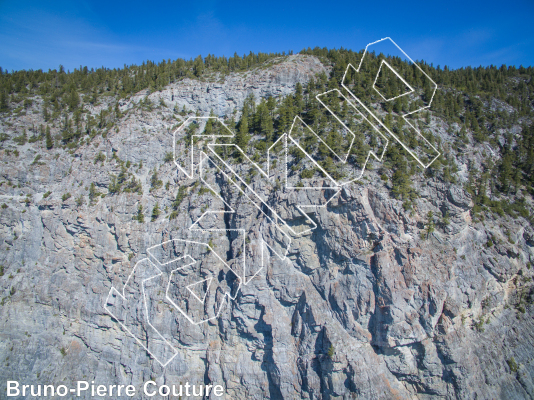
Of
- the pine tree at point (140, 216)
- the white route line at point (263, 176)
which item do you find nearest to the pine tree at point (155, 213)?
the pine tree at point (140, 216)

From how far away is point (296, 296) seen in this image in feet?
98.5

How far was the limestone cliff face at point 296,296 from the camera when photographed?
27328mm

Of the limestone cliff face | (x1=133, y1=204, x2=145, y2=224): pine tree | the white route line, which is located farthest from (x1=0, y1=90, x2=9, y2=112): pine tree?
(x1=133, y1=204, x2=145, y2=224): pine tree

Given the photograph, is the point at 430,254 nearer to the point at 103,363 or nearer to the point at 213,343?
the point at 213,343

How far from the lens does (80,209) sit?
36469mm

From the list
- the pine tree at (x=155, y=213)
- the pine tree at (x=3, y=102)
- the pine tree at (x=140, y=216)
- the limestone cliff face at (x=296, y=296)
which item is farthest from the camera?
the pine tree at (x=3, y=102)

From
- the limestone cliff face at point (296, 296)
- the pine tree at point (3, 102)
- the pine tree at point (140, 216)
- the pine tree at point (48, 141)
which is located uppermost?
the pine tree at point (3, 102)

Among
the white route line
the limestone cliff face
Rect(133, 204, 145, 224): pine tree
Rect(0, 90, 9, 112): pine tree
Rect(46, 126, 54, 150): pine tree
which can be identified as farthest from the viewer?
Rect(0, 90, 9, 112): pine tree

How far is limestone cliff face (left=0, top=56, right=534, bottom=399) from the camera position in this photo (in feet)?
89.7

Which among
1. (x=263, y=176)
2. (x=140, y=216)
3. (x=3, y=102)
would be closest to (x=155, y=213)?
(x=140, y=216)

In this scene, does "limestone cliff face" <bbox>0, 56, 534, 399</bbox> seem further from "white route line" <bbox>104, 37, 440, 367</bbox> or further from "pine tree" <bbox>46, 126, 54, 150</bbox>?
"pine tree" <bbox>46, 126, 54, 150</bbox>

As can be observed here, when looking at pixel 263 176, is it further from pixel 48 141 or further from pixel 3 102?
pixel 3 102

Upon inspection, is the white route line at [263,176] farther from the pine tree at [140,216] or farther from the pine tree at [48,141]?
the pine tree at [48,141]

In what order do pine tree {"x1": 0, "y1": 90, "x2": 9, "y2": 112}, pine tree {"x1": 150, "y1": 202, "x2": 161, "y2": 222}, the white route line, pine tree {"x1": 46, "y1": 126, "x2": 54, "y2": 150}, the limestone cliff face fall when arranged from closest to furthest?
1. the limestone cliff face
2. the white route line
3. pine tree {"x1": 150, "y1": 202, "x2": 161, "y2": 222}
4. pine tree {"x1": 46, "y1": 126, "x2": 54, "y2": 150}
5. pine tree {"x1": 0, "y1": 90, "x2": 9, "y2": 112}
